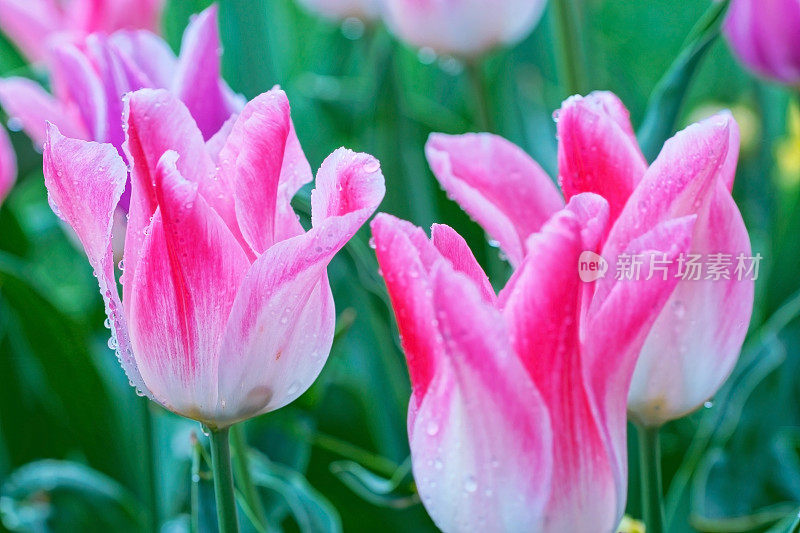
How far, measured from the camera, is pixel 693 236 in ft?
1.35

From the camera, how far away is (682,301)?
0.41 meters

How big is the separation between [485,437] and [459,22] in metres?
0.52

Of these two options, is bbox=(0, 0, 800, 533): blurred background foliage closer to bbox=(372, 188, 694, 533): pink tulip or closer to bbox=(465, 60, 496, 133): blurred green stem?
bbox=(465, 60, 496, 133): blurred green stem

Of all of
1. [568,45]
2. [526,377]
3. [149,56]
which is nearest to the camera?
[526,377]

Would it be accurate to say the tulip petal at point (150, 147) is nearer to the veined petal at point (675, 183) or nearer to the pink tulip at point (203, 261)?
the pink tulip at point (203, 261)

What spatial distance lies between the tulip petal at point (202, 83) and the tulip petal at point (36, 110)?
0.35ft

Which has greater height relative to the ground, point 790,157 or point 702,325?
point 702,325

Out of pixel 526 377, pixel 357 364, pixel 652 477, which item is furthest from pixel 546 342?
pixel 357 364

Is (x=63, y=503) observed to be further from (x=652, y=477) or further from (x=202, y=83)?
(x=652, y=477)

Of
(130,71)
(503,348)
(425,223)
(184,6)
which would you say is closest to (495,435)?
(503,348)

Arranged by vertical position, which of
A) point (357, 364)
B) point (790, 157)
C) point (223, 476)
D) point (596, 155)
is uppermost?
point (596, 155)

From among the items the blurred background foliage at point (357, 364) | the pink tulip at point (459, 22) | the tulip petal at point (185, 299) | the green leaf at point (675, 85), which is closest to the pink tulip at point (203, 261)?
the tulip petal at point (185, 299)

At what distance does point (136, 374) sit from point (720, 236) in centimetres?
23

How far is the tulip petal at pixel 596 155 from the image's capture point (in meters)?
0.43
